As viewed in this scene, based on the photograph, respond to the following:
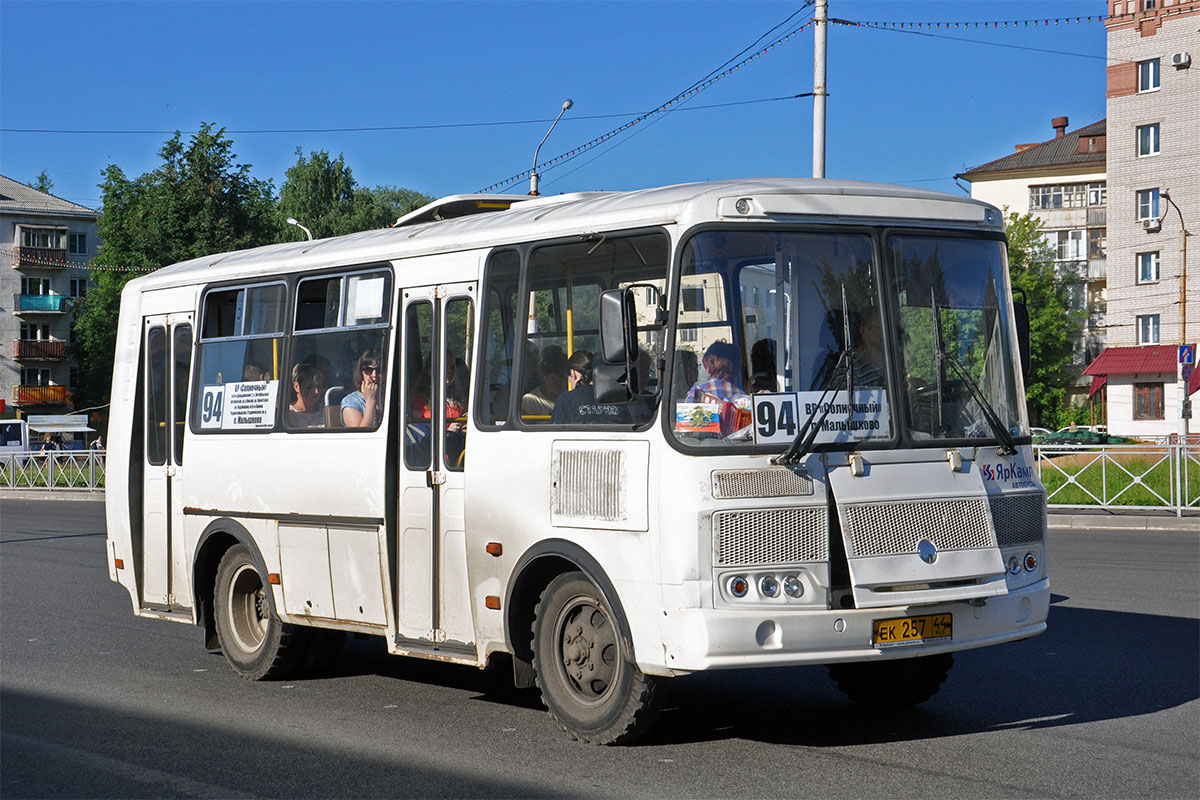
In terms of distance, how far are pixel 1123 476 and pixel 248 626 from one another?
17.4 meters

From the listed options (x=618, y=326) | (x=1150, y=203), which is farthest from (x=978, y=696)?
(x=1150, y=203)

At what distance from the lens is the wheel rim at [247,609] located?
10.8m

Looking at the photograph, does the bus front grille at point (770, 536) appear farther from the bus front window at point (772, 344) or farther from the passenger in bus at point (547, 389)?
the passenger in bus at point (547, 389)

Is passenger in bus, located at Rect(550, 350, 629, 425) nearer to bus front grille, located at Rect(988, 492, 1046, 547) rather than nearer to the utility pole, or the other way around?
bus front grille, located at Rect(988, 492, 1046, 547)

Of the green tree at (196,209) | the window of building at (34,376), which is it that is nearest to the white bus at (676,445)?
the green tree at (196,209)

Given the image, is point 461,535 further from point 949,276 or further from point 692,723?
point 949,276

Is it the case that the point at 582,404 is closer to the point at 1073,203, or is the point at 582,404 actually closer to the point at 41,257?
the point at 1073,203

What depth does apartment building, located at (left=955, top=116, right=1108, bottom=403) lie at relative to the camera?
8775 cm

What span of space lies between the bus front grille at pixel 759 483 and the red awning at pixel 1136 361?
6094 cm

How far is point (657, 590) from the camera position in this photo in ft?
24.2

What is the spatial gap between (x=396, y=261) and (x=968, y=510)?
3.94 meters

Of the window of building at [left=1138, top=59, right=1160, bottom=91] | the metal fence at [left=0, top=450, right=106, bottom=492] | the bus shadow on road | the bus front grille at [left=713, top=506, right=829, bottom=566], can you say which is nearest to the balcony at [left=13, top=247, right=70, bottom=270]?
the metal fence at [left=0, top=450, right=106, bottom=492]

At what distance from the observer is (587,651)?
26.0ft

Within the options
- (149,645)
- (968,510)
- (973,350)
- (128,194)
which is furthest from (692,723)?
(128,194)
